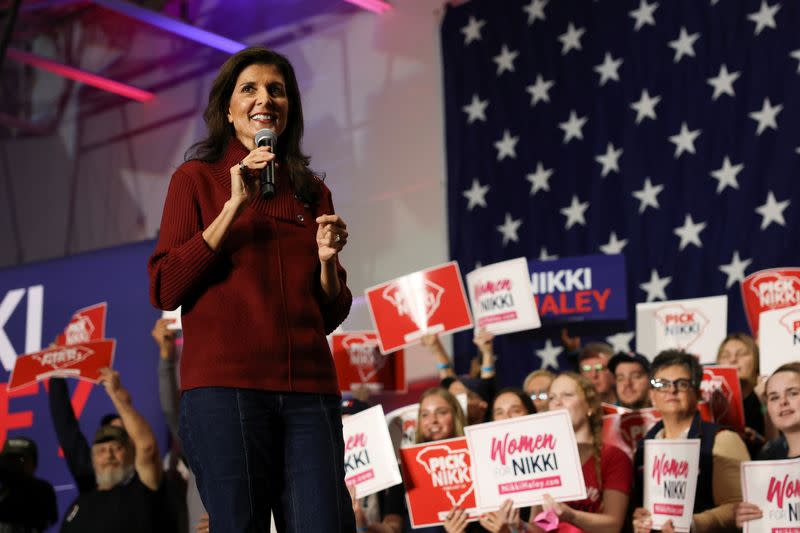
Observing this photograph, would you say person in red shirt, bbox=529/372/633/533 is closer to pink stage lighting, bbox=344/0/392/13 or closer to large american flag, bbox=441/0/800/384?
large american flag, bbox=441/0/800/384

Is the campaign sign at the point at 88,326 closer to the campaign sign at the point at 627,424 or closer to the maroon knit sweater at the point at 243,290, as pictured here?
the campaign sign at the point at 627,424

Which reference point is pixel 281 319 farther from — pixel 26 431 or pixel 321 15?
pixel 321 15

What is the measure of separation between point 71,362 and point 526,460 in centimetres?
230

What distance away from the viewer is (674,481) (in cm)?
343

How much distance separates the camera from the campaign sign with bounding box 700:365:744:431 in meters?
4.09

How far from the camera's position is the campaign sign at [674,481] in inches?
134

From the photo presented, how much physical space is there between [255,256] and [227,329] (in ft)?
0.41

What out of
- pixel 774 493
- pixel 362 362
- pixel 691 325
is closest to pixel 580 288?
pixel 691 325

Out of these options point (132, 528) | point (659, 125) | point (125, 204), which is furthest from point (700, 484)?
point (125, 204)

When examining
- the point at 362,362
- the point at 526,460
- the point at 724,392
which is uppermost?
the point at 362,362

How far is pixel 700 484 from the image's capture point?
373cm

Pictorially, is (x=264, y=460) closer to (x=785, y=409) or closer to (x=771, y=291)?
(x=785, y=409)

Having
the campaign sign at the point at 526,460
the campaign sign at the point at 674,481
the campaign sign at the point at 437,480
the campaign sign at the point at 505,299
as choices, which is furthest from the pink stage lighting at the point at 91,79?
the campaign sign at the point at 674,481

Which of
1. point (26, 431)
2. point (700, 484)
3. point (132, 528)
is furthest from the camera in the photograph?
point (26, 431)
